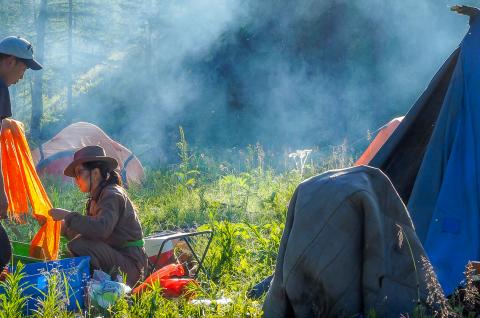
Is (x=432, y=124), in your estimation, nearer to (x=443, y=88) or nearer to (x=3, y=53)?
(x=443, y=88)

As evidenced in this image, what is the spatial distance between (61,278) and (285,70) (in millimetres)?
12754

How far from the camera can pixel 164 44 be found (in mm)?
19812

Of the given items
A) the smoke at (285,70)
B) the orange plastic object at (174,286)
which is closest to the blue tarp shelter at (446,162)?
the orange plastic object at (174,286)

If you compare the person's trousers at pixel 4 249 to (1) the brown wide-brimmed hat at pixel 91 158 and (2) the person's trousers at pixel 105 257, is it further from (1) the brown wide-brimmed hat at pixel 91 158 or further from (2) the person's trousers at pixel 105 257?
(1) the brown wide-brimmed hat at pixel 91 158

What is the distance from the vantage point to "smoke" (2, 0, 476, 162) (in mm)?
15742

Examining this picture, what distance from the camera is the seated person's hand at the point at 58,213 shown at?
524cm

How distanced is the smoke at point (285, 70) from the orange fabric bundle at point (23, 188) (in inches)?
406

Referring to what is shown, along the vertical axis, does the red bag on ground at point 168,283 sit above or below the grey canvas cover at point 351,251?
below

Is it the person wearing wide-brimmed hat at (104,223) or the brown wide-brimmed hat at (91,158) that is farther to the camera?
the brown wide-brimmed hat at (91,158)

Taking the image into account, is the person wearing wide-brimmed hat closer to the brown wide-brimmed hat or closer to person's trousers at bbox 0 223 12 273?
the brown wide-brimmed hat

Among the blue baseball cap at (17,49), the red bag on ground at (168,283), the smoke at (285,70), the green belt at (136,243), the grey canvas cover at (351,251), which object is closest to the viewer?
the grey canvas cover at (351,251)

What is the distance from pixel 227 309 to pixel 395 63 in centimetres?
1260

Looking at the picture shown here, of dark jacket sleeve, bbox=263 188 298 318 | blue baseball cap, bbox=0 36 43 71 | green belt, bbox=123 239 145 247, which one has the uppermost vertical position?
→ blue baseball cap, bbox=0 36 43 71

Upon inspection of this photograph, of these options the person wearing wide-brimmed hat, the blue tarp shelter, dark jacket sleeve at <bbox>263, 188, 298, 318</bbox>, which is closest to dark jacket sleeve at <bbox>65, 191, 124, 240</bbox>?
the person wearing wide-brimmed hat
